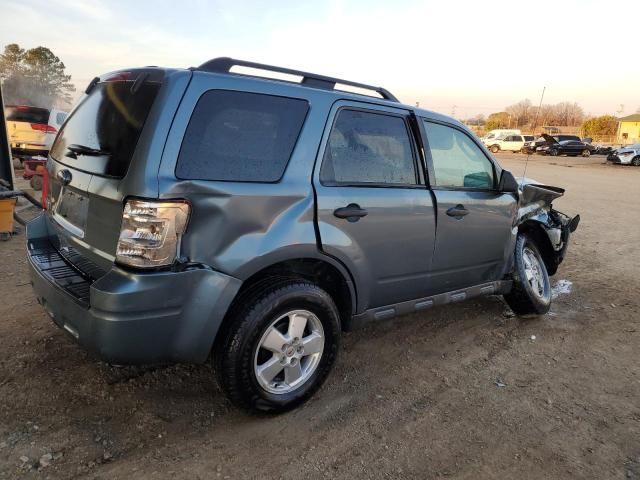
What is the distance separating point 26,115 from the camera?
43.8 ft

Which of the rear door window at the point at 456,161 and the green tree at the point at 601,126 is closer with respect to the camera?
the rear door window at the point at 456,161

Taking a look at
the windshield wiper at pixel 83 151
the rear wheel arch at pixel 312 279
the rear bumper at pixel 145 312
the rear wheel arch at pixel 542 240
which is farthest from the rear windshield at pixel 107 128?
the rear wheel arch at pixel 542 240

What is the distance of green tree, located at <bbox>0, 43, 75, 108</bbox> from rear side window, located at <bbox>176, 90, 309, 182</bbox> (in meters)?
38.8

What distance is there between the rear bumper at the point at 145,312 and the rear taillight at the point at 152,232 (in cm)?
7

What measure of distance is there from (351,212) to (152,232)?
1197 millimetres

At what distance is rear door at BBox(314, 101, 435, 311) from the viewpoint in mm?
2998

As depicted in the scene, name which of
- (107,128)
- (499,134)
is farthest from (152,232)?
(499,134)

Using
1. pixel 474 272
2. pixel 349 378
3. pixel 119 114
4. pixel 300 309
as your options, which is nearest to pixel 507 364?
pixel 474 272

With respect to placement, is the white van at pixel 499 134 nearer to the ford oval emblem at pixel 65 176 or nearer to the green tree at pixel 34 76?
the green tree at pixel 34 76

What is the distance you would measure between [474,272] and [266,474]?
242cm

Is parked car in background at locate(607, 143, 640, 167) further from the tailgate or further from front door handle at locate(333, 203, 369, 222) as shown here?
the tailgate

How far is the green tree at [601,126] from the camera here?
66.3 metres

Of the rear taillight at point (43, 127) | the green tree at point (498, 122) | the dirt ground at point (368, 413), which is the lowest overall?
the dirt ground at point (368, 413)

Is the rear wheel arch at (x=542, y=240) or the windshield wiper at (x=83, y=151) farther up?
the windshield wiper at (x=83, y=151)
